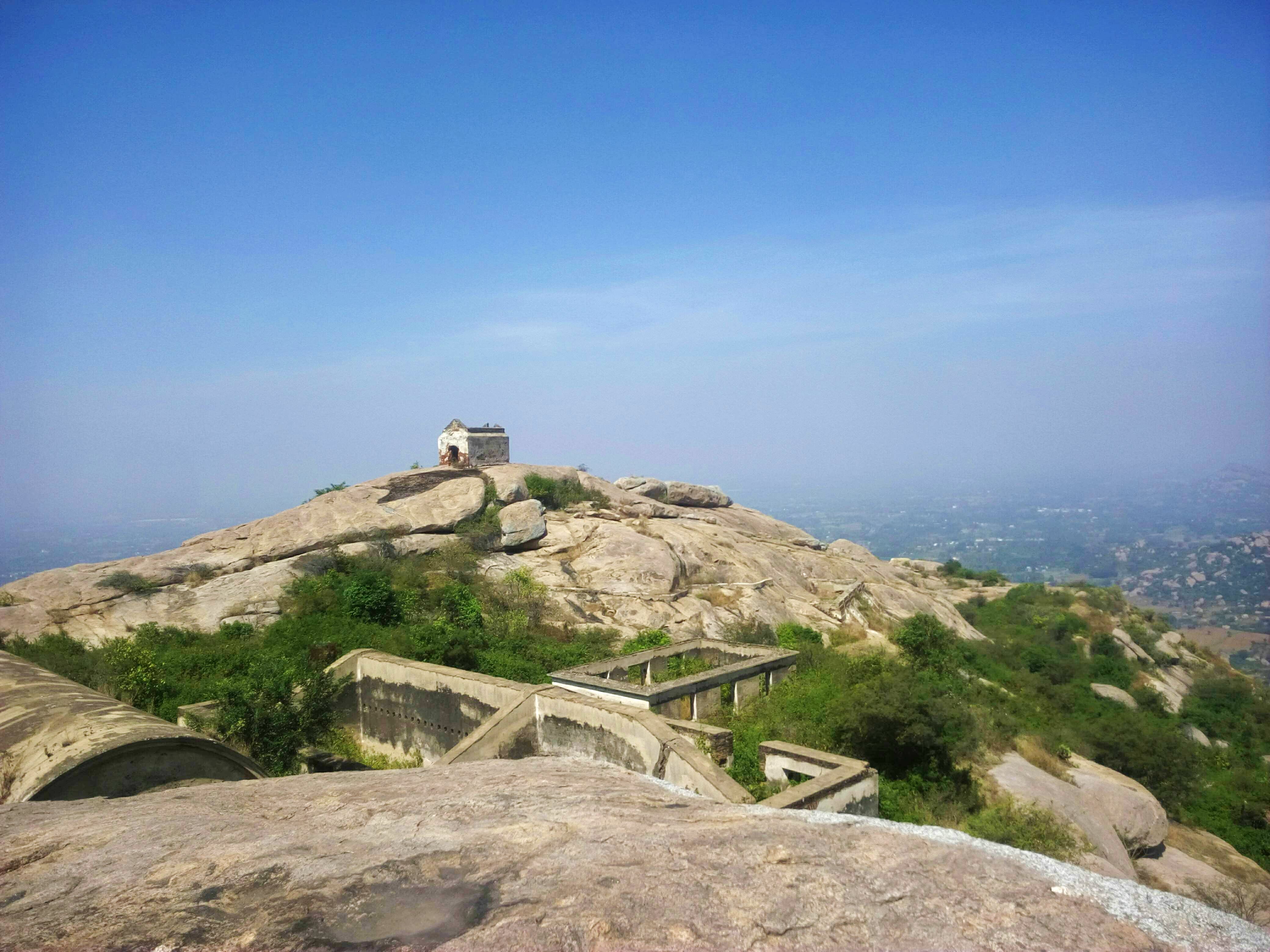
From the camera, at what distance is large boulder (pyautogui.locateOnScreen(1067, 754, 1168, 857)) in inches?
688

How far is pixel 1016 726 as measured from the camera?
1966 centimetres

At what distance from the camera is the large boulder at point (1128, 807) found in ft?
57.3

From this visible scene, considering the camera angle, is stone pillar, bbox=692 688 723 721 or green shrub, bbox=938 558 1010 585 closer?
stone pillar, bbox=692 688 723 721

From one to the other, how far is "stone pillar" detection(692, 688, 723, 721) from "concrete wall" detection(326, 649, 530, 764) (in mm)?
3322

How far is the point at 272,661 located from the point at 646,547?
13.0 metres

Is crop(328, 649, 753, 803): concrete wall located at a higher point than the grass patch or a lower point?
higher

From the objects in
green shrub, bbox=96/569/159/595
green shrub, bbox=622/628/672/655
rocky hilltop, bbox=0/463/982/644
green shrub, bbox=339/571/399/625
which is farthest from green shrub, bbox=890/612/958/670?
green shrub, bbox=96/569/159/595

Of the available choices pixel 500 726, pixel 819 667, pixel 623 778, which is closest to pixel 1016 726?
pixel 819 667

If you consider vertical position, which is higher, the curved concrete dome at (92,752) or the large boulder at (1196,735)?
the curved concrete dome at (92,752)

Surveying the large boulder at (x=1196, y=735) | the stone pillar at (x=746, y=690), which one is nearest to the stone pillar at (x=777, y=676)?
the stone pillar at (x=746, y=690)

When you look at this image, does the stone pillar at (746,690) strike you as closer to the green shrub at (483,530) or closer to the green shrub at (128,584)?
the green shrub at (483,530)

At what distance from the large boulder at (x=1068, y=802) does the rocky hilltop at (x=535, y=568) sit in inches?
272

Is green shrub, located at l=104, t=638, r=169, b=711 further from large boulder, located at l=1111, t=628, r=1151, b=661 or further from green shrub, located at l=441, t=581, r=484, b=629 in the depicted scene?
large boulder, located at l=1111, t=628, r=1151, b=661

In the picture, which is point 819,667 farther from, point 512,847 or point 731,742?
point 512,847
